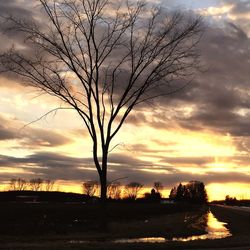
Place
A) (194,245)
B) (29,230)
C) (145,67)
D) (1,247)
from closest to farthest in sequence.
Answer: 1. (1,247)
2. (194,245)
3. (29,230)
4. (145,67)

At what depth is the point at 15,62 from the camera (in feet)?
105

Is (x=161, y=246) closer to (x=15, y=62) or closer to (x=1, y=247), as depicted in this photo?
(x=1, y=247)

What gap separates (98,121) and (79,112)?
1259 mm

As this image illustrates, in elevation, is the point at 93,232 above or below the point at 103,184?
below

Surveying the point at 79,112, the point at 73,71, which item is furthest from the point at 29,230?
the point at 73,71

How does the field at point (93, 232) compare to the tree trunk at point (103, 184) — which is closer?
the field at point (93, 232)

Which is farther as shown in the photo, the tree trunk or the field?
the tree trunk

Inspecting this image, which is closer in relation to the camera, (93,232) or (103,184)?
(93,232)

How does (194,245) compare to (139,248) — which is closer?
(139,248)

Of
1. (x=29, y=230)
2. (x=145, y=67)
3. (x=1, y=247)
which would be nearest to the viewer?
(x=1, y=247)

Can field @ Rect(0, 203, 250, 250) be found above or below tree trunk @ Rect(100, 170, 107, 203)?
below

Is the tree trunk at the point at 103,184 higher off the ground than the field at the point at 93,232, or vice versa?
the tree trunk at the point at 103,184

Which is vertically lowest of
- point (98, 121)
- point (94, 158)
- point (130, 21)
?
point (94, 158)

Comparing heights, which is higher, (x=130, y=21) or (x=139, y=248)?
(x=130, y=21)
